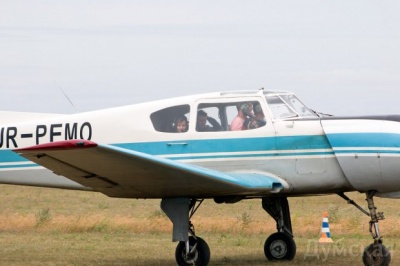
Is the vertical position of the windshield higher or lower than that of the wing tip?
higher

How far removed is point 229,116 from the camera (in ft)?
45.0

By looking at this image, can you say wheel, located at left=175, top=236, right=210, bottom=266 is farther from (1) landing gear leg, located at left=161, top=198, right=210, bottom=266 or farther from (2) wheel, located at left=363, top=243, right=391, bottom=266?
(2) wheel, located at left=363, top=243, right=391, bottom=266

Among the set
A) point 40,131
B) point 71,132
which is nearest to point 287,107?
point 71,132

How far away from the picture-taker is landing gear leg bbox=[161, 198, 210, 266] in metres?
13.3

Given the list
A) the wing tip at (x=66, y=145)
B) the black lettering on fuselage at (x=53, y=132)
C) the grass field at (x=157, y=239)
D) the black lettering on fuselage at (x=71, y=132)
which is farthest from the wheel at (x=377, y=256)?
the black lettering on fuselage at (x=53, y=132)

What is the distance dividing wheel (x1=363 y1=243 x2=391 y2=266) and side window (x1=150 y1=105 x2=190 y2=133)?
309 cm

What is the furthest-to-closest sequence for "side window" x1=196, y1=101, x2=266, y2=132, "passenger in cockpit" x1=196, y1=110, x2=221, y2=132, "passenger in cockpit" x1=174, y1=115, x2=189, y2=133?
1. "passenger in cockpit" x1=174, y1=115, x2=189, y2=133
2. "passenger in cockpit" x1=196, y1=110, x2=221, y2=132
3. "side window" x1=196, y1=101, x2=266, y2=132

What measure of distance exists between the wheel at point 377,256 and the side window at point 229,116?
2301 millimetres

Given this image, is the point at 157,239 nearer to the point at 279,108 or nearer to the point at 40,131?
the point at 40,131

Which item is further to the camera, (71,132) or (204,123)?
(71,132)

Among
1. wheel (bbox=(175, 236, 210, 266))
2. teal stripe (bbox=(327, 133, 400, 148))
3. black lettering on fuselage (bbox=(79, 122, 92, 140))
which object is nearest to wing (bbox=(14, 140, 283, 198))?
wheel (bbox=(175, 236, 210, 266))

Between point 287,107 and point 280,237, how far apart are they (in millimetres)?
2497

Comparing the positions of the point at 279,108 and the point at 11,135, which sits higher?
the point at 279,108

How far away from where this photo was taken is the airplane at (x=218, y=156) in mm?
12617
